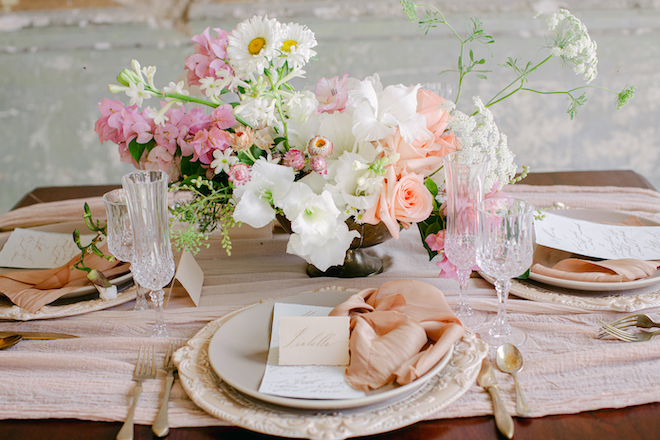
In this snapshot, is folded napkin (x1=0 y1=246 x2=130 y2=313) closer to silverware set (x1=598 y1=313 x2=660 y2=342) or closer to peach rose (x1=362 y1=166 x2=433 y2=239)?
peach rose (x1=362 y1=166 x2=433 y2=239)

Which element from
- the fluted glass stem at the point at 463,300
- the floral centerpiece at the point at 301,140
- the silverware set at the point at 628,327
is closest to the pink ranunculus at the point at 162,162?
the floral centerpiece at the point at 301,140

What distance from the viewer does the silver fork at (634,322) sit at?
2.91 feet

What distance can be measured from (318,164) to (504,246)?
325 millimetres

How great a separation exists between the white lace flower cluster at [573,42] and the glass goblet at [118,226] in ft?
2.66

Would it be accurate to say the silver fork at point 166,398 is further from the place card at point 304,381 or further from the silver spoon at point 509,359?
the silver spoon at point 509,359

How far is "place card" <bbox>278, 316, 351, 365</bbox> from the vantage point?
79cm

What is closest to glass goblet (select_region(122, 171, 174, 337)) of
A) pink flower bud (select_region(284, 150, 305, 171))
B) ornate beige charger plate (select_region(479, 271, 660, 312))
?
pink flower bud (select_region(284, 150, 305, 171))

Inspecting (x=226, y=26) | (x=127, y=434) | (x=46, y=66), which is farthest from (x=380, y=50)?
(x=127, y=434)

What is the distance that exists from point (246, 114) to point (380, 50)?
2348 mm

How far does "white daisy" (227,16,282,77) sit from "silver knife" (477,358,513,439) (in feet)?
1.89

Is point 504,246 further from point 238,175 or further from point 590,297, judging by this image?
point 238,175

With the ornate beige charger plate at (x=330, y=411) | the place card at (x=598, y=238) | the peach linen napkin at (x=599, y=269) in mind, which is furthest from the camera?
the place card at (x=598, y=238)

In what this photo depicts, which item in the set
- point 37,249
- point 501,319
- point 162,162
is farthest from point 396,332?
point 37,249

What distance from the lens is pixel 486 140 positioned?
0.98 meters
